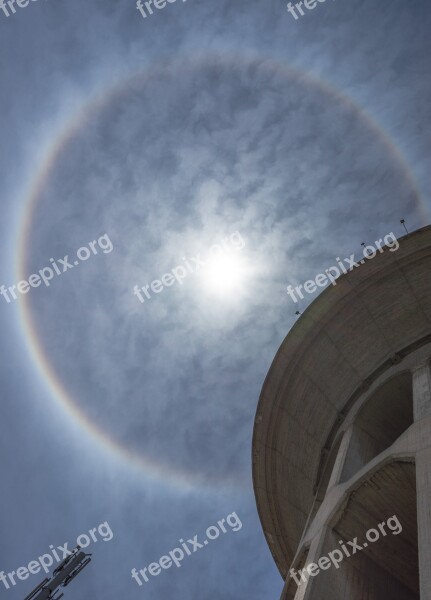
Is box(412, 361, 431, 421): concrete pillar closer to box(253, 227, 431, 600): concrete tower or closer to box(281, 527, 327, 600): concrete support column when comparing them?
box(253, 227, 431, 600): concrete tower

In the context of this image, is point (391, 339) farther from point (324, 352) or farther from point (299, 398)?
point (299, 398)

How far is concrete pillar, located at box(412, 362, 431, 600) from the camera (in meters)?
7.10

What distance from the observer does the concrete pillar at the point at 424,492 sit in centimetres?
710

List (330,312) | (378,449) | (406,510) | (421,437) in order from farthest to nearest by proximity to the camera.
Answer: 1. (330,312)
2. (378,449)
3. (406,510)
4. (421,437)

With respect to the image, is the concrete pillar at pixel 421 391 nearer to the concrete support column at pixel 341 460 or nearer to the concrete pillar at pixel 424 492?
the concrete pillar at pixel 424 492

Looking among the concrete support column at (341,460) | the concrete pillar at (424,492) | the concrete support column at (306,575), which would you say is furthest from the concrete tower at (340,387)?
the concrete support column at (306,575)

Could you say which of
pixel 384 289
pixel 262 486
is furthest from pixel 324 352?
pixel 262 486

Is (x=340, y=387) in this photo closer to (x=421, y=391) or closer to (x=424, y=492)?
(x=421, y=391)

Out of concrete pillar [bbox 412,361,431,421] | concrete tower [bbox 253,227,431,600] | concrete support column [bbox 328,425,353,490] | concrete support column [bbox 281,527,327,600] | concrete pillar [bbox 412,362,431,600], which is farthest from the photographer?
concrete tower [bbox 253,227,431,600]

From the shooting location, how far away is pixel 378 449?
15016 millimetres

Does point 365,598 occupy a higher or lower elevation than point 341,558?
lower

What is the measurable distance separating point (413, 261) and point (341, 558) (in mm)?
9359

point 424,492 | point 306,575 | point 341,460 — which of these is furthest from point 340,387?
point 424,492

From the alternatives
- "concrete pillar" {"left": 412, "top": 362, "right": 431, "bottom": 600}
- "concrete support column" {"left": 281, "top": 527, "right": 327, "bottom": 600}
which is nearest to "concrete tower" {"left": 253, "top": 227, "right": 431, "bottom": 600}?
"concrete pillar" {"left": 412, "top": 362, "right": 431, "bottom": 600}
